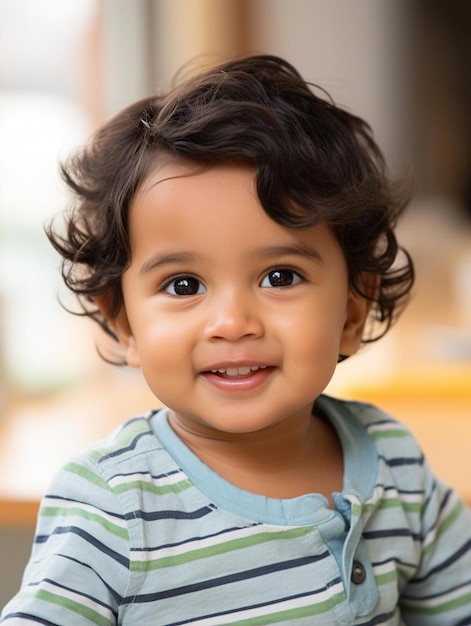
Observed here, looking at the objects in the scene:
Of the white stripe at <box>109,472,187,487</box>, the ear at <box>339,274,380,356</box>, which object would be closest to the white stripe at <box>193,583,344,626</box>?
the white stripe at <box>109,472,187,487</box>

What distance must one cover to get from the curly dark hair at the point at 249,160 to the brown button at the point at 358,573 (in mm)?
225

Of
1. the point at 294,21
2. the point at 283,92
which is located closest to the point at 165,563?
the point at 283,92

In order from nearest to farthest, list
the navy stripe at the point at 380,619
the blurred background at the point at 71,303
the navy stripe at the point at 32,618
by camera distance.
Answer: the navy stripe at the point at 32,618 < the navy stripe at the point at 380,619 < the blurred background at the point at 71,303

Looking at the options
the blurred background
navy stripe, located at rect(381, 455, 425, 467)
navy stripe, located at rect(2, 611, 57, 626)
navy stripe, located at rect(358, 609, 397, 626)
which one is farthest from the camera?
the blurred background

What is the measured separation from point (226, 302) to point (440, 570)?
0.34 metres

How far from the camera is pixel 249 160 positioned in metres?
0.76

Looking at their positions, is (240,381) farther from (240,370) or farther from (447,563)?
(447,563)

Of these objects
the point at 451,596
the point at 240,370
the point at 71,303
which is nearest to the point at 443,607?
the point at 451,596

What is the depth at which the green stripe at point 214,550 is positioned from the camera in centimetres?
74

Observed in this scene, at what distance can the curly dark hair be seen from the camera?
76 cm

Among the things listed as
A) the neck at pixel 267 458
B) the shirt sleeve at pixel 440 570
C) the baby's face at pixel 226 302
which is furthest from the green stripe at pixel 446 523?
the baby's face at pixel 226 302

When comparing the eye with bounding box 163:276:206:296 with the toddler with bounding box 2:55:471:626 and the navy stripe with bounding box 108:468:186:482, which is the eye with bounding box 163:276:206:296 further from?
the navy stripe with bounding box 108:468:186:482

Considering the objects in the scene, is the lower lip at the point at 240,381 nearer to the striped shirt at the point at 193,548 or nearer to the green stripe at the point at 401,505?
the striped shirt at the point at 193,548

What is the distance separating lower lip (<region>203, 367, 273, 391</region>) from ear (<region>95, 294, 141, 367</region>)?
0.36 ft
